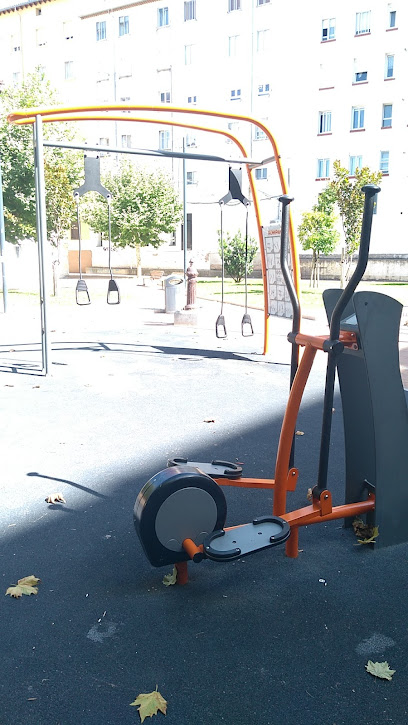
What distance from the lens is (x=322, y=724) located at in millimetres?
1893

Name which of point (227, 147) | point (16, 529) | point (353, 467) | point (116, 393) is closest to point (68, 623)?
point (16, 529)

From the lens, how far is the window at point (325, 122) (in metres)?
32.3

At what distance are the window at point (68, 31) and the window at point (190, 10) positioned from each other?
29.3 ft

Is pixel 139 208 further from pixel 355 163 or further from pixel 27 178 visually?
pixel 355 163

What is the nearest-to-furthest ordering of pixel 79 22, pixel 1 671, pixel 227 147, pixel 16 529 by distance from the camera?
pixel 1 671
pixel 16 529
pixel 227 147
pixel 79 22

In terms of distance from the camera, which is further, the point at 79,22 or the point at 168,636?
the point at 79,22

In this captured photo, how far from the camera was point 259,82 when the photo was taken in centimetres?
3341

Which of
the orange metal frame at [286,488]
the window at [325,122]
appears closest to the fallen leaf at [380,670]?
the orange metal frame at [286,488]

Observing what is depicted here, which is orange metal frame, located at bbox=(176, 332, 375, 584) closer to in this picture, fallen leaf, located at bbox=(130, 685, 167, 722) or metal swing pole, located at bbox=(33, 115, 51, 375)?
fallen leaf, located at bbox=(130, 685, 167, 722)

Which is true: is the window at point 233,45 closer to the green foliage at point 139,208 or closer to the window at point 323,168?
the window at point 323,168

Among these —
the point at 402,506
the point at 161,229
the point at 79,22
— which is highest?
the point at 79,22

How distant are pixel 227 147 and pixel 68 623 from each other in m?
33.9

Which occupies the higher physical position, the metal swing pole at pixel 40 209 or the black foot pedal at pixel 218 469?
the metal swing pole at pixel 40 209

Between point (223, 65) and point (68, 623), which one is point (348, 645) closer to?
point (68, 623)
